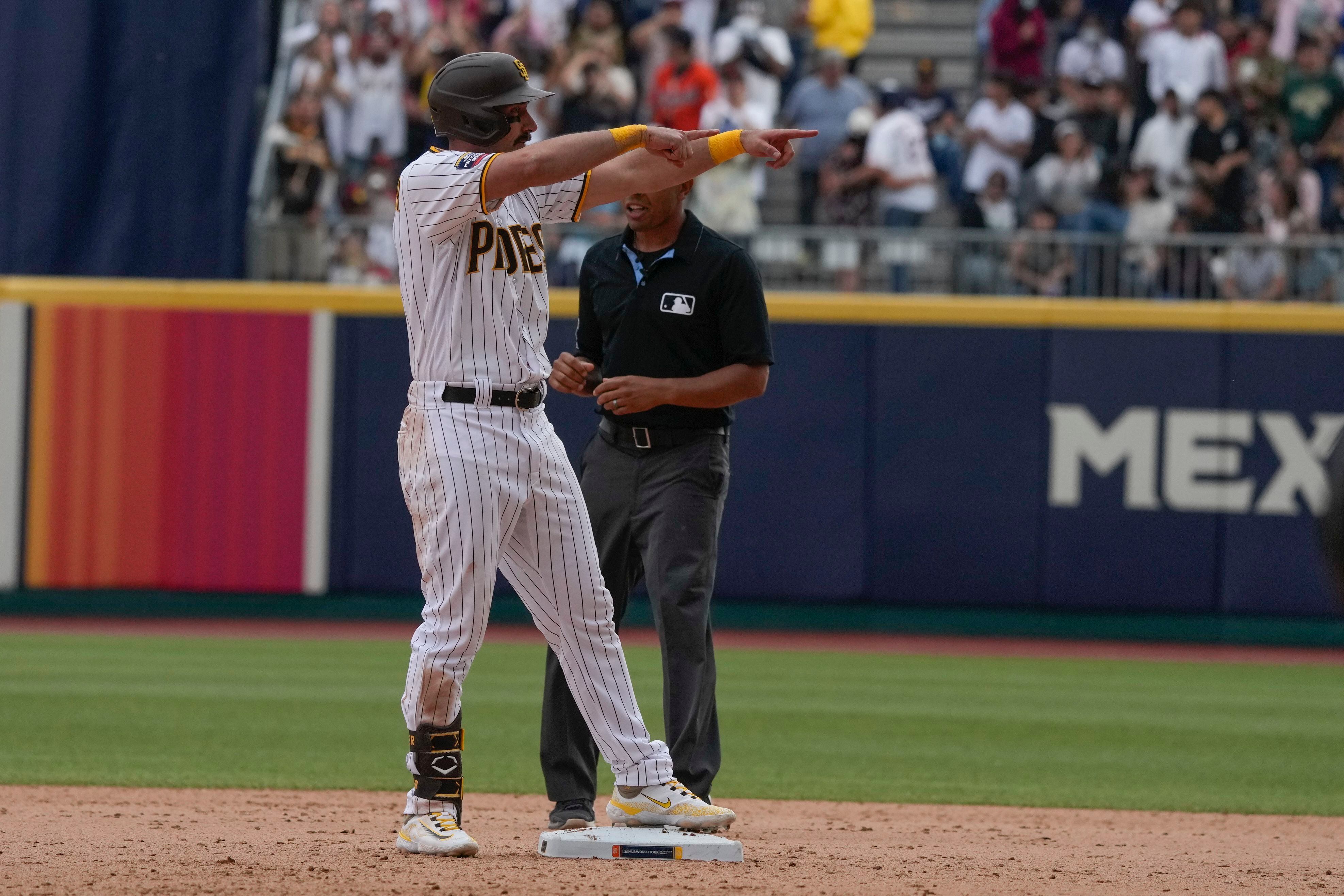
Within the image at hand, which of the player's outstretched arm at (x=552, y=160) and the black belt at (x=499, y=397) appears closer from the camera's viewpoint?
the player's outstretched arm at (x=552, y=160)

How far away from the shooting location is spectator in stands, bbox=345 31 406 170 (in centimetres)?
1398

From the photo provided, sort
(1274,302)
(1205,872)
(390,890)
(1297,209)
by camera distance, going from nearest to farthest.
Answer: (390,890) → (1205,872) → (1274,302) → (1297,209)

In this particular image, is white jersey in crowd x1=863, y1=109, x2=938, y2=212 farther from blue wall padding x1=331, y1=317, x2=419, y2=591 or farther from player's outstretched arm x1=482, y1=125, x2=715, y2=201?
player's outstretched arm x1=482, y1=125, x2=715, y2=201

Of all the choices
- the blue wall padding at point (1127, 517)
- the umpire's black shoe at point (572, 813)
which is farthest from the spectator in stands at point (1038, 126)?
the umpire's black shoe at point (572, 813)

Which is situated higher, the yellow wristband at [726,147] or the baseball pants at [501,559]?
the yellow wristband at [726,147]

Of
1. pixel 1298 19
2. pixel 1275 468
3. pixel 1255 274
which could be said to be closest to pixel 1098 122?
pixel 1298 19

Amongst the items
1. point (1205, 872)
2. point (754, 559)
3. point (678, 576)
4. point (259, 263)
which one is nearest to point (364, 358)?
point (259, 263)

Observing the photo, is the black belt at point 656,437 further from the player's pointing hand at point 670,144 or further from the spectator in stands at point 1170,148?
the spectator in stands at point 1170,148

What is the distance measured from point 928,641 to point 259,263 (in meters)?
5.44

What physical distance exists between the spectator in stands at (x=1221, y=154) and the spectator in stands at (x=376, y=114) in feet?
20.0

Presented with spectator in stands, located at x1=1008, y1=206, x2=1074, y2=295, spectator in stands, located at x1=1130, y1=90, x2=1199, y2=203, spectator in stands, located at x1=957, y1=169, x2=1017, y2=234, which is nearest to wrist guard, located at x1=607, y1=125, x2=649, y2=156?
spectator in stands, located at x1=1008, y1=206, x2=1074, y2=295

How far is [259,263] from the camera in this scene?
1285 cm

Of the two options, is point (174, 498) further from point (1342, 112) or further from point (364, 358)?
point (1342, 112)

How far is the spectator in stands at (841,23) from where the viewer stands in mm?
Answer: 15500
